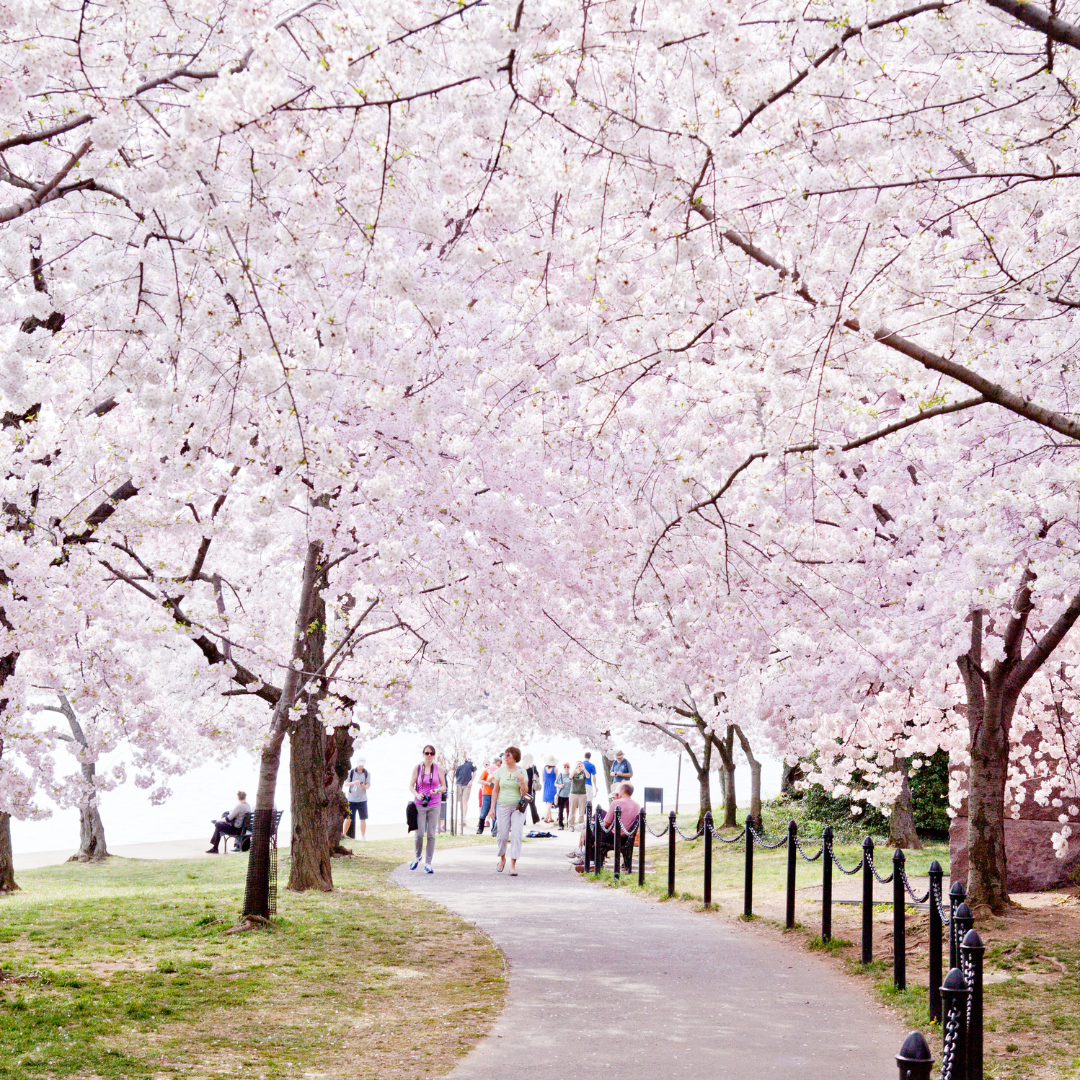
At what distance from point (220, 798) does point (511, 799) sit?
46.7 m

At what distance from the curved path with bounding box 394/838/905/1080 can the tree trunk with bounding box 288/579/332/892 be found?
2.39 meters

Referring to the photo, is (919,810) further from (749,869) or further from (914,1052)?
(914,1052)

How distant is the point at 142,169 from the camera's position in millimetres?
5641

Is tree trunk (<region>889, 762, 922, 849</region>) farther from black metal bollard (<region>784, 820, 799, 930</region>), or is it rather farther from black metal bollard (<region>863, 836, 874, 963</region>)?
black metal bollard (<region>863, 836, 874, 963</region>)

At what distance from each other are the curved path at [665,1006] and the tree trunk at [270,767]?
2.23 m

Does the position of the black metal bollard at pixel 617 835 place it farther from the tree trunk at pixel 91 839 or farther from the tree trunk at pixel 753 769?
the tree trunk at pixel 91 839

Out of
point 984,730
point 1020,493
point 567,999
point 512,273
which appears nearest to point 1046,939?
point 984,730

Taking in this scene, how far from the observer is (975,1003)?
5160mm

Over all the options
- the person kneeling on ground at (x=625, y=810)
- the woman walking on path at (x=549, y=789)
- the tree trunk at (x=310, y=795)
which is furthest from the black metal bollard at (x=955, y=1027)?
the woman walking on path at (x=549, y=789)

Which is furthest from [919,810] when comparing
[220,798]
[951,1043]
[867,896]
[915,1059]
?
[220,798]

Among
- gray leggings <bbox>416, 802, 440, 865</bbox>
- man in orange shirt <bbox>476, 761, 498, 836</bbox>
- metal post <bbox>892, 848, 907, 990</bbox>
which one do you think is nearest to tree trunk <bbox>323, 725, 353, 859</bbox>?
gray leggings <bbox>416, 802, 440, 865</bbox>

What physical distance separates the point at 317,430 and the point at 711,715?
15.4m

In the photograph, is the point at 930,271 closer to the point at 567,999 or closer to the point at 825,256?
the point at 825,256

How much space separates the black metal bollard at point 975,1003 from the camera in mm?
5141
